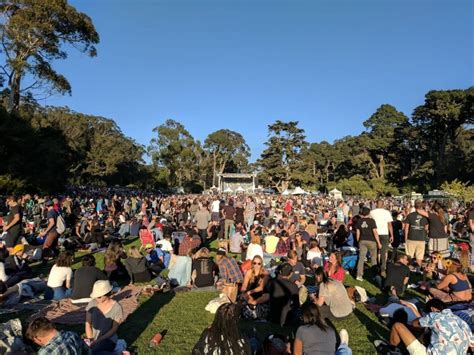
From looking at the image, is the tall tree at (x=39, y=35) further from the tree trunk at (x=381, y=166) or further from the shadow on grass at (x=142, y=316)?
the tree trunk at (x=381, y=166)

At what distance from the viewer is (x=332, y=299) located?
4.85 metres

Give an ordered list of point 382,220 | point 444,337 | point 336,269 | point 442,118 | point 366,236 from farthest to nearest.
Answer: point 442,118
point 382,220
point 366,236
point 336,269
point 444,337

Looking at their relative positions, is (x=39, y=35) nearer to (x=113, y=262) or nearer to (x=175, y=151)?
(x=113, y=262)

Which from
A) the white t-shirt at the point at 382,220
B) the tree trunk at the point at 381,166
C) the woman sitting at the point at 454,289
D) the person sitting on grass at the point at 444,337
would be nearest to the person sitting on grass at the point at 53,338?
the person sitting on grass at the point at 444,337

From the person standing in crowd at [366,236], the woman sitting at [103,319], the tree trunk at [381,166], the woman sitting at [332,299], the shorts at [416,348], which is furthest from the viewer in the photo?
the tree trunk at [381,166]

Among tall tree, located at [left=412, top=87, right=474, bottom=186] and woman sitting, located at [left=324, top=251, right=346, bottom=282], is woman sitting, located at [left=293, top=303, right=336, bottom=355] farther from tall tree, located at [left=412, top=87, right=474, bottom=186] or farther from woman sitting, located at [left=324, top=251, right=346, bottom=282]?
tall tree, located at [left=412, top=87, right=474, bottom=186]

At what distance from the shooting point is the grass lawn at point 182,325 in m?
4.29

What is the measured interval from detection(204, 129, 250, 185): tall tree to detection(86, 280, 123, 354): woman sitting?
2561 inches

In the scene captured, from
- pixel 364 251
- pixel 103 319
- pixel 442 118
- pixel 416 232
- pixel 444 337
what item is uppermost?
pixel 442 118

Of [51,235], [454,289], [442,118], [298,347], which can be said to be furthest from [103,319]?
[442,118]

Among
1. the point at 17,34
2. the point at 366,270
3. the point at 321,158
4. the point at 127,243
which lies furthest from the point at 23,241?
the point at 321,158

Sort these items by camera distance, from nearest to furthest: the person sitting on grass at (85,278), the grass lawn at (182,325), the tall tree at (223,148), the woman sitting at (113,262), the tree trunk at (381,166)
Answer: the grass lawn at (182,325)
the person sitting on grass at (85,278)
the woman sitting at (113,262)
the tree trunk at (381,166)
the tall tree at (223,148)

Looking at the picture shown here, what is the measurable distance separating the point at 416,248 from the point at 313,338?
17.7 feet

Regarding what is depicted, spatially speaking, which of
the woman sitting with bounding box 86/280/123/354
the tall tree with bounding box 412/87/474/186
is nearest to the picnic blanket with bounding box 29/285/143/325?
the woman sitting with bounding box 86/280/123/354
